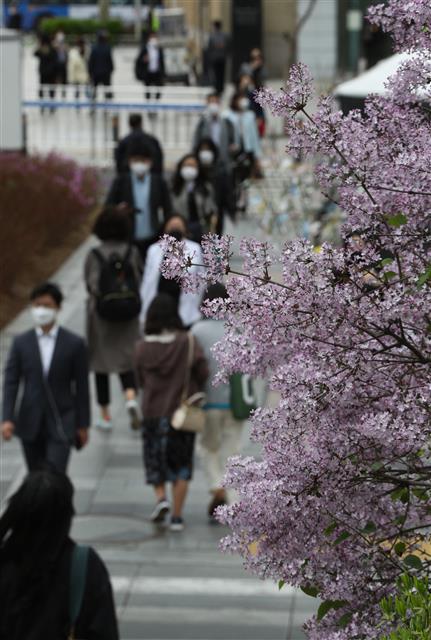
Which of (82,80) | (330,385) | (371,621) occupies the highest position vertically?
(330,385)

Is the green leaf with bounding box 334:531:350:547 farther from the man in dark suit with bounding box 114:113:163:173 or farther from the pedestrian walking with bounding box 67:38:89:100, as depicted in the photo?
the pedestrian walking with bounding box 67:38:89:100

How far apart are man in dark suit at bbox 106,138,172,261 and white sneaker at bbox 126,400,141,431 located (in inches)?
92.9

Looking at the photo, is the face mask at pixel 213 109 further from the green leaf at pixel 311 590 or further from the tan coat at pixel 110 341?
the green leaf at pixel 311 590

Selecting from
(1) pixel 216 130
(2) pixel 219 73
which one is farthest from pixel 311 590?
(2) pixel 219 73

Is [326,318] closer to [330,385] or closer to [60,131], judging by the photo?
[330,385]

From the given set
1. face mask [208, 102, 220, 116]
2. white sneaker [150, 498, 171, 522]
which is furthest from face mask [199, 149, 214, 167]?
white sneaker [150, 498, 171, 522]

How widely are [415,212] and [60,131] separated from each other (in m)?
25.4

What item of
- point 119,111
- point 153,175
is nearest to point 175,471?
point 153,175

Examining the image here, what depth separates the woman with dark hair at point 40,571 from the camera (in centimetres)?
526

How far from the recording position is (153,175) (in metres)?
15.4

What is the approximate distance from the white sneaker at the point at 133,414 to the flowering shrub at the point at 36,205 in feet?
17.8

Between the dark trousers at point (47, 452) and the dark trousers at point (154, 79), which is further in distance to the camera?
the dark trousers at point (154, 79)

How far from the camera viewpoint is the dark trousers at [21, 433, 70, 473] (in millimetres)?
10359

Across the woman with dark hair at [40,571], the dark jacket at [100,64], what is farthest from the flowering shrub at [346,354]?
the dark jacket at [100,64]
